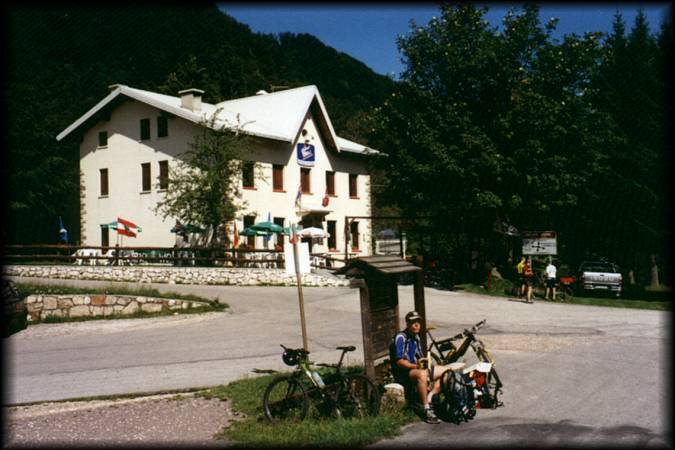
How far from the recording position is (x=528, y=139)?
27.1 m

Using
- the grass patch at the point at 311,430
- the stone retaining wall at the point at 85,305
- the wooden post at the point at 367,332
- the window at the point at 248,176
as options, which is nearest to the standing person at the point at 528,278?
the stone retaining wall at the point at 85,305

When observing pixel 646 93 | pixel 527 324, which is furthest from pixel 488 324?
pixel 646 93

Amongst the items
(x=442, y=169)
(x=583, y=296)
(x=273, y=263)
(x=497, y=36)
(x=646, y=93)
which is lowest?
(x=583, y=296)

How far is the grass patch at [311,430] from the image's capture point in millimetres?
7121

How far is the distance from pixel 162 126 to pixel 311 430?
99.5 feet

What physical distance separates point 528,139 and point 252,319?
1561 cm

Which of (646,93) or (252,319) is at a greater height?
(646,93)

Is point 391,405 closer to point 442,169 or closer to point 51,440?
point 51,440

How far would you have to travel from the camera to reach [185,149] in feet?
111

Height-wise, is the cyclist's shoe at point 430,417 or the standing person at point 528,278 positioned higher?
the standing person at point 528,278

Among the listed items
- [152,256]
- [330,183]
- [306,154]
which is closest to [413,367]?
[152,256]

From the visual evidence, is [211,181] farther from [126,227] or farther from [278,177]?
[278,177]

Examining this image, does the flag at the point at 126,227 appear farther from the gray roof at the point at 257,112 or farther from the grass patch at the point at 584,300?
the grass patch at the point at 584,300

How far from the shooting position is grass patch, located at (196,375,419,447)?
23.4ft
